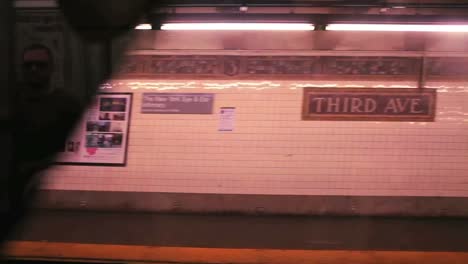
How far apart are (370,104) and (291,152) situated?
1171 mm

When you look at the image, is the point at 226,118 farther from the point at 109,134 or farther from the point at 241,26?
the point at 109,134

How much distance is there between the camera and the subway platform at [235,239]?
5230 mm

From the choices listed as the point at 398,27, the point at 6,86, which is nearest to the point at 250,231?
the point at 398,27

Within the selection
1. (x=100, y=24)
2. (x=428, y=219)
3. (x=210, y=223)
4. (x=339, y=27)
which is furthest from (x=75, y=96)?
(x=428, y=219)

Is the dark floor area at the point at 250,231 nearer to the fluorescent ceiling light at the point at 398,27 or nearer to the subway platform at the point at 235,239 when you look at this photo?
the subway platform at the point at 235,239

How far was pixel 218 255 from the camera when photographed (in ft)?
17.2

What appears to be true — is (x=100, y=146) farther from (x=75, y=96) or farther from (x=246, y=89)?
(x=75, y=96)

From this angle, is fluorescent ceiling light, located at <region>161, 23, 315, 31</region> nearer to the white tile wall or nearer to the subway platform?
the white tile wall

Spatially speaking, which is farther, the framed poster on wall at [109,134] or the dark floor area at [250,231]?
the framed poster on wall at [109,134]

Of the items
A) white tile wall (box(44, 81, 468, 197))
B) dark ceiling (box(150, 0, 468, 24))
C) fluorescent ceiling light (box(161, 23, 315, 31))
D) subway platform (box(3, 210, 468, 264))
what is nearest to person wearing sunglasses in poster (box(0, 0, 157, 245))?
subway platform (box(3, 210, 468, 264))

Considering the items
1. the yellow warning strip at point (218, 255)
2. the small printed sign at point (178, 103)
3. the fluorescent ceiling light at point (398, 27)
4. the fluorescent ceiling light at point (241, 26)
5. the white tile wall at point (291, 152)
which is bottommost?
the yellow warning strip at point (218, 255)

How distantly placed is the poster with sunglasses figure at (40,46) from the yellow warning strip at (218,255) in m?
3.70

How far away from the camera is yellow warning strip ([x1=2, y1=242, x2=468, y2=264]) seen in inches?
203

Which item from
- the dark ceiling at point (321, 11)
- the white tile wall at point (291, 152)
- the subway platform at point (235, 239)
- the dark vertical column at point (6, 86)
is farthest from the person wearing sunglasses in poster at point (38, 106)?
the white tile wall at point (291, 152)
